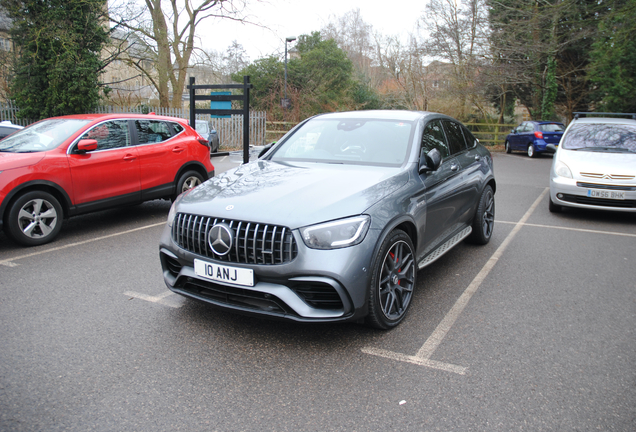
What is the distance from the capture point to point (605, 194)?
7.38 m

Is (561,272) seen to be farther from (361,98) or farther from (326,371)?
(361,98)

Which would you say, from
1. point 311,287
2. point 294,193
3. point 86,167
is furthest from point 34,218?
point 311,287

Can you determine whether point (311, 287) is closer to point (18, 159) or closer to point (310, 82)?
point (18, 159)

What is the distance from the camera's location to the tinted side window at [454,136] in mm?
5293

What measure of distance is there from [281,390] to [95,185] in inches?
192

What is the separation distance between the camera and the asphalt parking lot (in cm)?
256

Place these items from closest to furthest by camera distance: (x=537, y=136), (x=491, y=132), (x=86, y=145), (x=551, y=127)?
(x=86, y=145) < (x=537, y=136) < (x=551, y=127) < (x=491, y=132)

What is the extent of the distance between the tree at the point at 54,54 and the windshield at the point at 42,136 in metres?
13.6

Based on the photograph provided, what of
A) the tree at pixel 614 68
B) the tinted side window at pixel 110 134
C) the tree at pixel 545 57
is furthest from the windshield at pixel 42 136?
the tree at pixel 614 68

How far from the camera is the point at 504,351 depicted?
10.8 ft

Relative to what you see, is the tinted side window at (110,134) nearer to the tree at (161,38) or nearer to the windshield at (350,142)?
the windshield at (350,142)

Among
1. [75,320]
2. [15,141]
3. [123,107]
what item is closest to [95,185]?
[15,141]

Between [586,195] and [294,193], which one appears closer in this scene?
[294,193]

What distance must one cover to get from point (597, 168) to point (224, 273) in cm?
680
